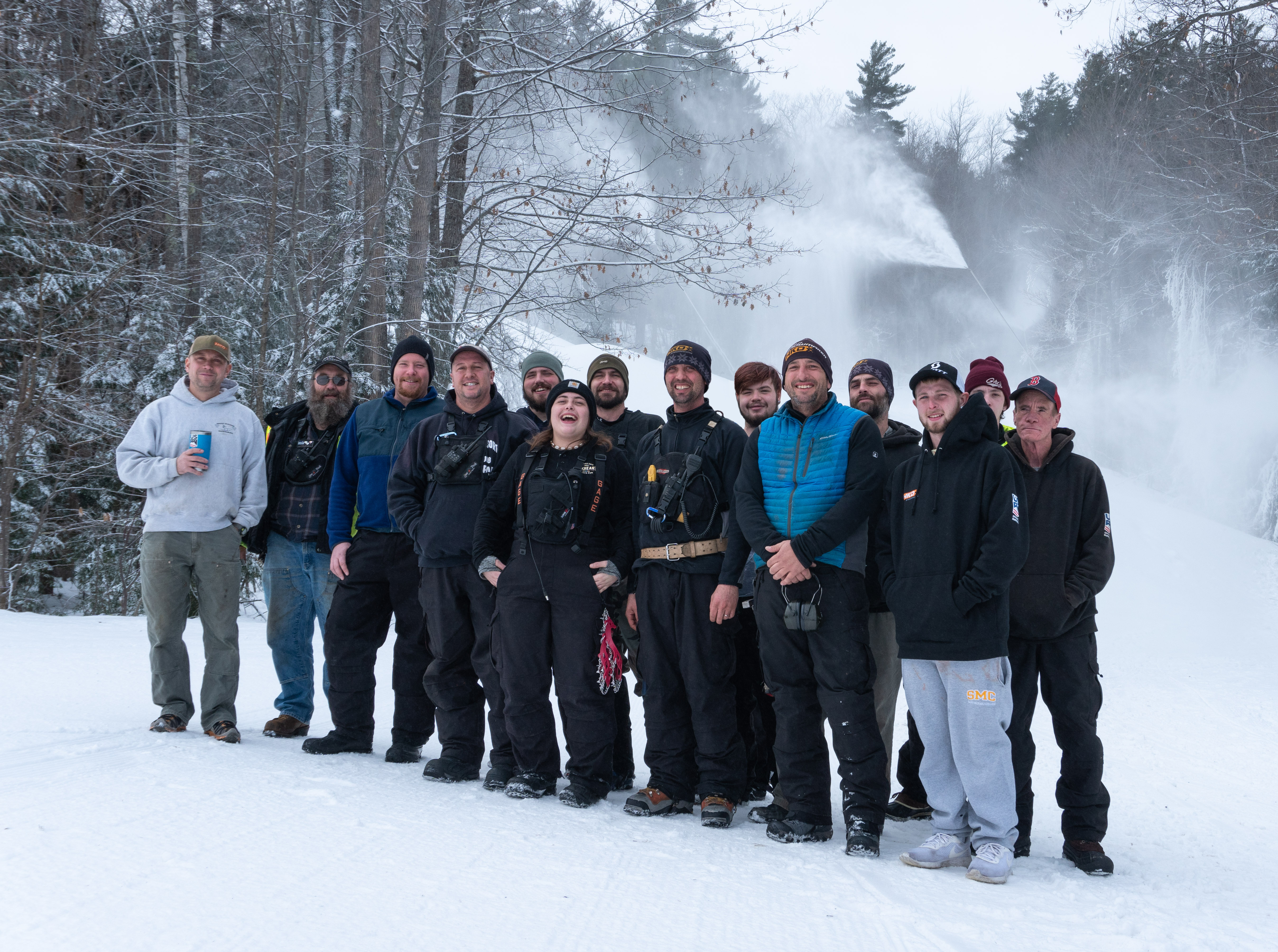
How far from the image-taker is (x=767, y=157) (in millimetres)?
41062

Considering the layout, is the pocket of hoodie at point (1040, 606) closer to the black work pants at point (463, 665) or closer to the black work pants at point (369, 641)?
the black work pants at point (463, 665)

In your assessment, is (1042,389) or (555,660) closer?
(1042,389)

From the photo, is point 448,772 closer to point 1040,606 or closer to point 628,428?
point 628,428

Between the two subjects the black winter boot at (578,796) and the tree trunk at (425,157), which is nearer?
the black winter boot at (578,796)

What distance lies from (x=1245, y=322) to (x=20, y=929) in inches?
1339

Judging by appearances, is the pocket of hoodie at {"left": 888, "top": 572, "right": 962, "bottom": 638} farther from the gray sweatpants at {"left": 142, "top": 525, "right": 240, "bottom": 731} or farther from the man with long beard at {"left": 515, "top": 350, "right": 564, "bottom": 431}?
the gray sweatpants at {"left": 142, "top": 525, "right": 240, "bottom": 731}

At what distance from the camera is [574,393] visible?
4477 millimetres

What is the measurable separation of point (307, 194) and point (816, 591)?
A: 10.6m

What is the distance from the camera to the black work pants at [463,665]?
181 inches

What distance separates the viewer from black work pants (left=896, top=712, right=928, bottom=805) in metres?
4.72

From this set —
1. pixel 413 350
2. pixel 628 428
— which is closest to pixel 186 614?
pixel 413 350

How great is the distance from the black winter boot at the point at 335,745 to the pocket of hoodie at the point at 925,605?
9.65 feet

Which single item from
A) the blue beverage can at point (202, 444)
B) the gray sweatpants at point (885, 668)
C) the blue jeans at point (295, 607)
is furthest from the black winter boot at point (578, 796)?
the blue beverage can at point (202, 444)

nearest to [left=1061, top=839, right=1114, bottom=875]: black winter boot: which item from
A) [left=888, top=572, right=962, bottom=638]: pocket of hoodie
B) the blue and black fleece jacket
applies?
[left=888, top=572, right=962, bottom=638]: pocket of hoodie
